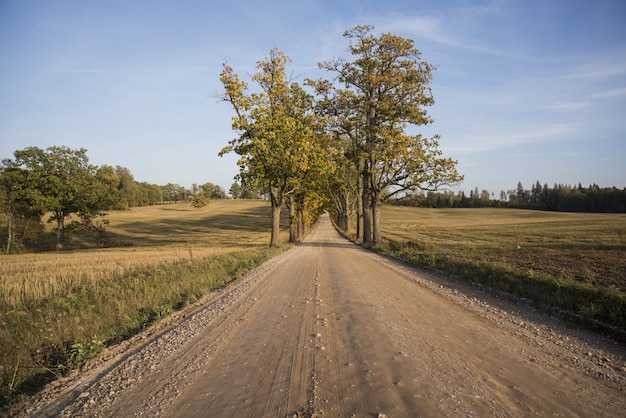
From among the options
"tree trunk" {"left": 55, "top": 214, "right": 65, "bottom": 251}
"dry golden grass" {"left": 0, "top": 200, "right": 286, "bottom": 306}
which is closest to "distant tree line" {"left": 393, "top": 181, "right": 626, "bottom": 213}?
"dry golden grass" {"left": 0, "top": 200, "right": 286, "bottom": 306}

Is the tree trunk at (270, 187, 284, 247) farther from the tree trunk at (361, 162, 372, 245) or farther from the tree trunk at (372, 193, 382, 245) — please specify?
the tree trunk at (372, 193, 382, 245)

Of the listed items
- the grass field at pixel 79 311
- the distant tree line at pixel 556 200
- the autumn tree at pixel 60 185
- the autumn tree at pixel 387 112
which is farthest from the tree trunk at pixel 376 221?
the distant tree line at pixel 556 200

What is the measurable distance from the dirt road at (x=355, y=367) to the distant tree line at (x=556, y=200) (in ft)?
251

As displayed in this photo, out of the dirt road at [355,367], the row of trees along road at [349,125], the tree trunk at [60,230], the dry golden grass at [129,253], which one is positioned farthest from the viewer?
the tree trunk at [60,230]

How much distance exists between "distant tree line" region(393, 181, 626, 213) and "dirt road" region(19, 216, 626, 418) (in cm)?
7645

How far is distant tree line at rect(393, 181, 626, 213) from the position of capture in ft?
332

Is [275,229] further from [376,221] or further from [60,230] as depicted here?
[60,230]

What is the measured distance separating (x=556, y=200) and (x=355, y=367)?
142m

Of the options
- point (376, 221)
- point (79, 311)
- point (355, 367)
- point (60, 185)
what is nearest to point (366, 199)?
point (376, 221)

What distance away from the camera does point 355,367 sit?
13.6 feet

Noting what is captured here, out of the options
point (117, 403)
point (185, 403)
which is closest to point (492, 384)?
point (185, 403)

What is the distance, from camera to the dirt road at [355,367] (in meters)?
3.37

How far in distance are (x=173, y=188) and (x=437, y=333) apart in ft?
603

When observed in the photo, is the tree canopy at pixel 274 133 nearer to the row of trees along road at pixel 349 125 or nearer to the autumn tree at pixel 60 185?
the row of trees along road at pixel 349 125
